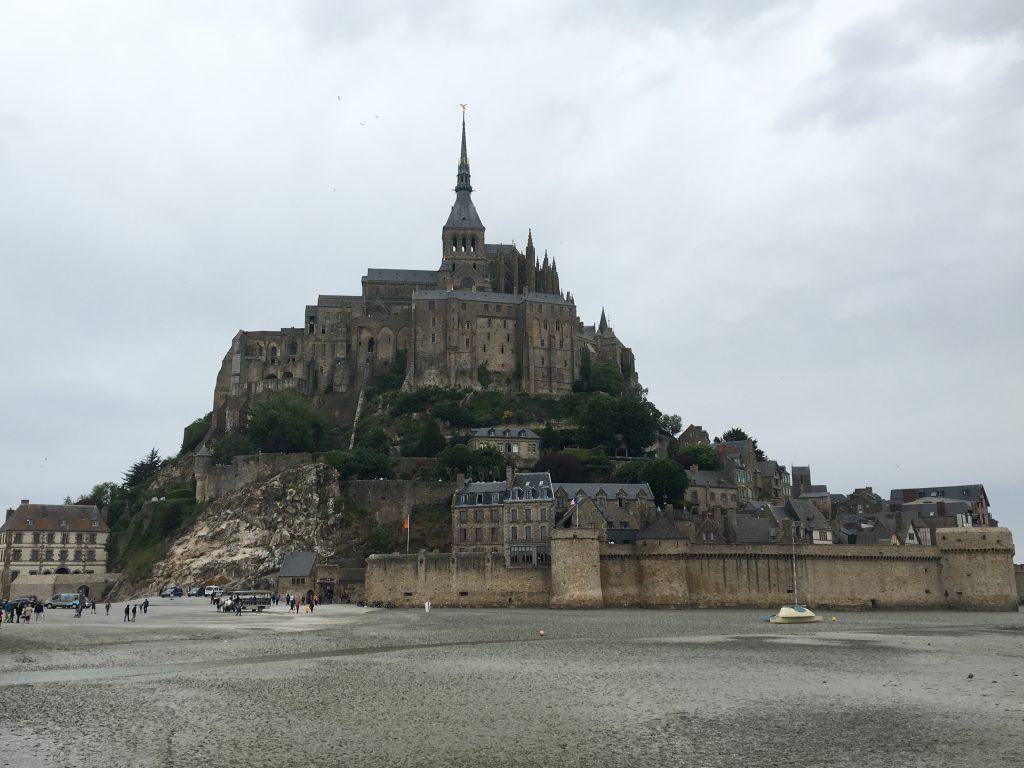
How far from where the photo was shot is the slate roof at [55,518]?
72625 millimetres

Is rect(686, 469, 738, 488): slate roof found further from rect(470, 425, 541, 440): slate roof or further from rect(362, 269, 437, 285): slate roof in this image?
rect(362, 269, 437, 285): slate roof

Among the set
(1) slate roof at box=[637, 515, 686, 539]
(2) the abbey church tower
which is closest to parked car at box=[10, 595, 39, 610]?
(1) slate roof at box=[637, 515, 686, 539]

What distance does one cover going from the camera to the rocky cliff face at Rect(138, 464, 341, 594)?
66.9 meters

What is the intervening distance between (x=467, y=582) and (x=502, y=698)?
117 feet

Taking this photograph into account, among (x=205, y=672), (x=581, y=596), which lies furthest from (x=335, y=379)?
(x=205, y=672)

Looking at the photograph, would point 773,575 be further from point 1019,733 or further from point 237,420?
point 237,420

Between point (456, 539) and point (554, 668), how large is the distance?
125ft

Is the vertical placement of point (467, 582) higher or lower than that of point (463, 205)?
lower

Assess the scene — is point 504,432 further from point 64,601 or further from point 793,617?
point 793,617

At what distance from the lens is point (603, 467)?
76875mm

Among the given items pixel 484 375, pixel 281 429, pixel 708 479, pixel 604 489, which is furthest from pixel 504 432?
pixel 281 429

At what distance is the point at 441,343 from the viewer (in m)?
95.5

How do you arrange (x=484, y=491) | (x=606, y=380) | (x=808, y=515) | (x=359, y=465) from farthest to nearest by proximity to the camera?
(x=606, y=380) → (x=359, y=465) → (x=808, y=515) → (x=484, y=491)

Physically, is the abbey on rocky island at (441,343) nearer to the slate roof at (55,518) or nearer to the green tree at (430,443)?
the green tree at (430,443)
